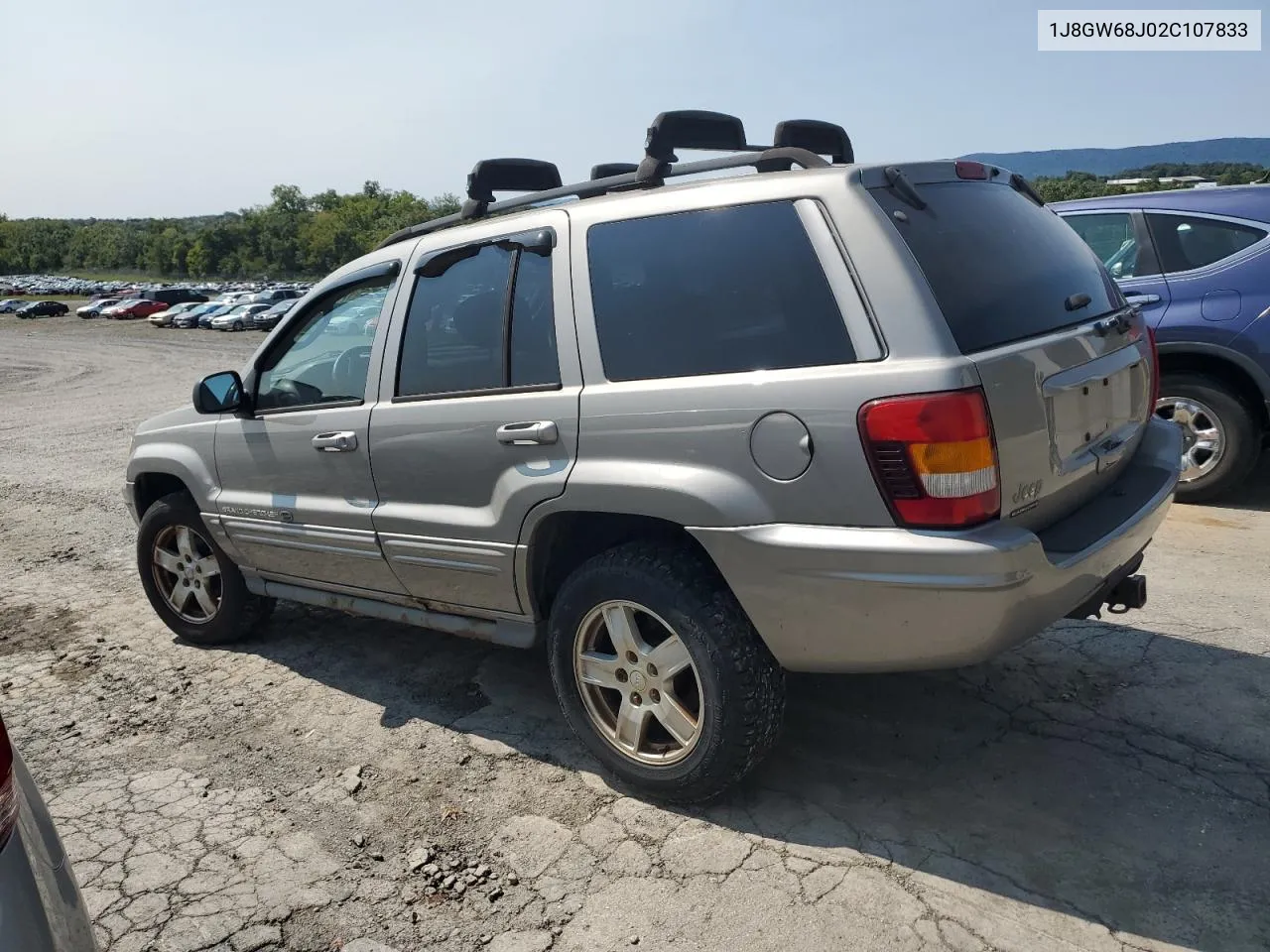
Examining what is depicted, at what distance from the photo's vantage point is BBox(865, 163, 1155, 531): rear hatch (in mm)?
2549

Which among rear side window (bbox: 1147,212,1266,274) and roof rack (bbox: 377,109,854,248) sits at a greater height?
roof rack (bbox: 377,109,854,248)

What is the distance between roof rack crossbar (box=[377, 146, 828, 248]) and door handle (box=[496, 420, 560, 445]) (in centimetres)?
91

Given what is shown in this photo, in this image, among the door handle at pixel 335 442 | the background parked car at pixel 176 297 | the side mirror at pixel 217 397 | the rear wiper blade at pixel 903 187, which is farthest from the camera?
the background parked car at pixel 176 297

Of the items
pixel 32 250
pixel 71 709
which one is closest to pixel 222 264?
pixel 32 250

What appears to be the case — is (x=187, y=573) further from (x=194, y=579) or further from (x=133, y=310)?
(x=133, y=310)

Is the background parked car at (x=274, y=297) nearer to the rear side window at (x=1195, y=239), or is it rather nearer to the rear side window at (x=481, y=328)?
the rear side window at (x=1195, y=239)

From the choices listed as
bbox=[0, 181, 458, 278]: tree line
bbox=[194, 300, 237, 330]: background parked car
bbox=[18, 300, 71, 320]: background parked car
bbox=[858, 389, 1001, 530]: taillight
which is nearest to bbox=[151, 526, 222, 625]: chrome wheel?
bbox=[858, 389, 1001, 530]: taillight

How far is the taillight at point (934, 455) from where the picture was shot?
7.84 feet

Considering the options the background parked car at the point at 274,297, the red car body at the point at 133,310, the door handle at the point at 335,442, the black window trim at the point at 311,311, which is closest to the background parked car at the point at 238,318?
the background parked car at the point at 274,297

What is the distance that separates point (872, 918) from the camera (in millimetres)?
2449

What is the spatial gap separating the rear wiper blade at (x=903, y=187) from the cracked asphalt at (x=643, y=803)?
5.81ft

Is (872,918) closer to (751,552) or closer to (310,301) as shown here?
(751,552)

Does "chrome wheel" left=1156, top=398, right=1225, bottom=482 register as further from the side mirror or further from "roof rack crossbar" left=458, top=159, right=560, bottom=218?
the side mirror

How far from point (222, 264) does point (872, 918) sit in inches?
5393
